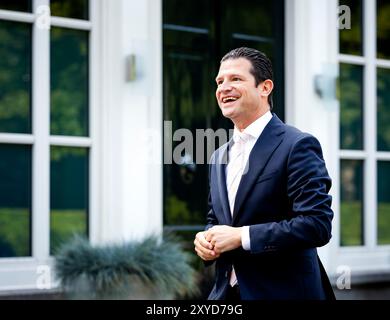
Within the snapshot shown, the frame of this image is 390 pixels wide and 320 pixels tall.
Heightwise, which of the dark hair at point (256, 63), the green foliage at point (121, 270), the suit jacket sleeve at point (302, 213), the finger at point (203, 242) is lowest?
the green foliage at point (121, 270)

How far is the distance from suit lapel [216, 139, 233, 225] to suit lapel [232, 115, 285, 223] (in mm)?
57

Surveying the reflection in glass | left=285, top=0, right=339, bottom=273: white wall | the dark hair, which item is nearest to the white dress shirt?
the dark hair

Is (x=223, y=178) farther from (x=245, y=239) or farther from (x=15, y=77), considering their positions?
(x=15, y=77)

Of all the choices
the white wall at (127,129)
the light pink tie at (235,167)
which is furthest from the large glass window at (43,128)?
the light pink tie at (235,167)

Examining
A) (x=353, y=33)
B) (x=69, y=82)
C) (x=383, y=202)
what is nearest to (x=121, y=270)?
(x=69, y=82)

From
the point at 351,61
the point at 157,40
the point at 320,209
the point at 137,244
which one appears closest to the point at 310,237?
the point at 320,209

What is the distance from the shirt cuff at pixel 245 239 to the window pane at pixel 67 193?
3357mm

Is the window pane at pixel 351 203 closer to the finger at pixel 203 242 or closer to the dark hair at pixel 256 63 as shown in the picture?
the dark hair at pixel 256 63

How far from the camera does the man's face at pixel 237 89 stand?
265cm

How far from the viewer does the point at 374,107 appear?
24.4 feet

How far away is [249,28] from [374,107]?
1.53 m

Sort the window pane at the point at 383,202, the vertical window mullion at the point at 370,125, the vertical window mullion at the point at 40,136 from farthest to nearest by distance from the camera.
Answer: the window pane at the point at 383,202 < the vertical window mullion at the point at 370,125 < the vertical window mullion at the point at 40,136
